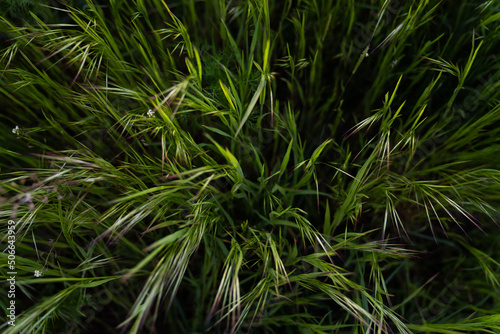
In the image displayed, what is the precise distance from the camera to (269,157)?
123cm

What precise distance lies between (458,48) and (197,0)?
2.87 ft

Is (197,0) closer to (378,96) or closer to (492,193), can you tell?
(378,96)

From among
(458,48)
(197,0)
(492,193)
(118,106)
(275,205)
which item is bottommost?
(492,193)

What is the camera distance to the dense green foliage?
0.92 metres

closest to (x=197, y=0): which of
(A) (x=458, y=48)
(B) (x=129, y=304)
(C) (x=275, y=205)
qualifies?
(C) (x=275, y=205)

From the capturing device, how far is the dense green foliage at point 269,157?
0.92 meters

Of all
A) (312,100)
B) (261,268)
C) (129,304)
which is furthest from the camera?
(312,100)

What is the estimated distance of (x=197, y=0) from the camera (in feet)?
3.95

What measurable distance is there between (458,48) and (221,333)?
3.81ft

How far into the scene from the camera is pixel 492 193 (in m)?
1.10

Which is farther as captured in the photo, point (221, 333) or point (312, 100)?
point (312, 100)

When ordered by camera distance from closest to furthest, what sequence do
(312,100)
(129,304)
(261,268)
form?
(261,268) → (129,304) → (312,100)

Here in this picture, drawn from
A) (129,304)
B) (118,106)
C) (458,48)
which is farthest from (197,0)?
(129,304)

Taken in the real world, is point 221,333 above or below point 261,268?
below
